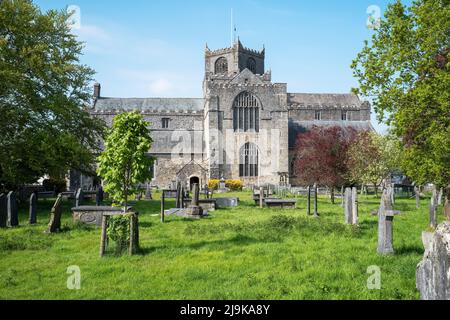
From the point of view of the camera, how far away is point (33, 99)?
18719mm

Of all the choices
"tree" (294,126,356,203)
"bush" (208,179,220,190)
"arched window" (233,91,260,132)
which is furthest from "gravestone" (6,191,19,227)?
"arched window" (233,91,260,132)

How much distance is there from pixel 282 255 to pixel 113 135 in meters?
4.81

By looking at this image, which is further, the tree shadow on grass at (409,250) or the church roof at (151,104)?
the church roof at (151,104)

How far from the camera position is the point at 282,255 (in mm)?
7703

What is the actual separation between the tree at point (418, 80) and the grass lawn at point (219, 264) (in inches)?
93.9

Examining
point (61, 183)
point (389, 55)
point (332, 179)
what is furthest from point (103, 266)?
point (61, 183)

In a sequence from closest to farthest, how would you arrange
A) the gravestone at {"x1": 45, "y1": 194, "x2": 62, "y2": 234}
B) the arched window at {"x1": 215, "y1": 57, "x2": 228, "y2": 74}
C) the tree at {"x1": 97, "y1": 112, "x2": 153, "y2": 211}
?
the tree at {"x1": 97, "y1": 112, "x2": 153, "y2": 211} → the gravestone at {"x1": 45, "y1": 194, "x2": 62, "y2": 234} → the arched window at {"x1": 215, "y1": 57, "x2": 228, "y2": 74}

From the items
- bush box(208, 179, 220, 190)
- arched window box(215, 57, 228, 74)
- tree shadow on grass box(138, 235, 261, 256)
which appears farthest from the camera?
arched window box(215, 57, 228, 74)

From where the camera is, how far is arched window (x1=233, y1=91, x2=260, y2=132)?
4094cm

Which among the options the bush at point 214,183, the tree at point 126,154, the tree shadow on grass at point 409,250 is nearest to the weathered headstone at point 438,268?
the tree shadow on grass at point 409,250

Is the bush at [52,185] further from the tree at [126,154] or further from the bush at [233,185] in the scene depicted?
the tree at [126,154]

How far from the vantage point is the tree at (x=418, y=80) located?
11.2 metres

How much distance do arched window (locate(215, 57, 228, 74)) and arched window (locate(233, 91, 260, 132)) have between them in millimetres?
12619

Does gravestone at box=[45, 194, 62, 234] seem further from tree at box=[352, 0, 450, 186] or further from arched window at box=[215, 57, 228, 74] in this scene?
arched window at box=[215, 57, 228, 74]
